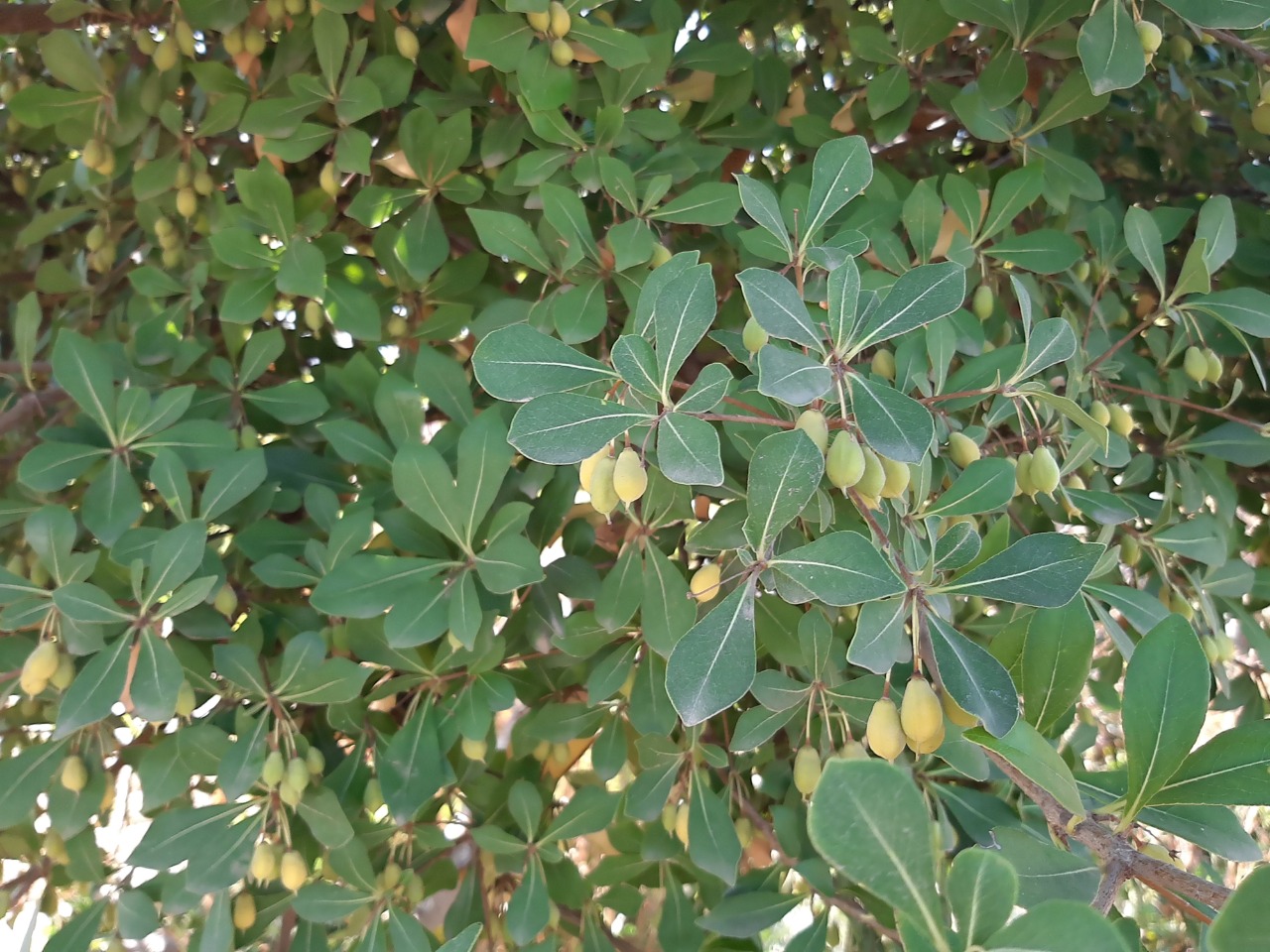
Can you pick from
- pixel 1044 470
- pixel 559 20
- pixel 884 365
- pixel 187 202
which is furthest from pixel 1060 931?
pixel 187 202

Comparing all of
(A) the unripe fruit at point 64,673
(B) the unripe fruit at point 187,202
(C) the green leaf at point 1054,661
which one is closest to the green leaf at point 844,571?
(C) the green leaf at point 1054,661

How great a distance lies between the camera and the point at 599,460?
25.1 inches

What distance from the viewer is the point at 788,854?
1.06 metres

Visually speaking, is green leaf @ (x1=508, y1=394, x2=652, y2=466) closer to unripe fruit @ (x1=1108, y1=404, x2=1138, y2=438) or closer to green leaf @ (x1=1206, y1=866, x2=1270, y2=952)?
green leaf @ (x1=1206, y1=866, x2=1270, y2=952)

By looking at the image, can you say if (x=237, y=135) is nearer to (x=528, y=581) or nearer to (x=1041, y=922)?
(x=528, y=581)

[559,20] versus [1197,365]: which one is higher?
[559,20]

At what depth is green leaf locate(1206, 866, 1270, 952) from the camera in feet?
1.03

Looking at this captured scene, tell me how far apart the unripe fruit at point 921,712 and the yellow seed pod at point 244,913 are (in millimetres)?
940

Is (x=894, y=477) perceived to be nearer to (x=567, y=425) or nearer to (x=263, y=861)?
(x=567, y=425)

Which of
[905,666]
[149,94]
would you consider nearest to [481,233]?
[905,666]

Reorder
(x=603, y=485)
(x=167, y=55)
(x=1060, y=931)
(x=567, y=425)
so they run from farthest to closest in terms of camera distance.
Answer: (x=167, y=55)
(x=603, y=485)
(x=567, y=425)
(x=1060, y=931)

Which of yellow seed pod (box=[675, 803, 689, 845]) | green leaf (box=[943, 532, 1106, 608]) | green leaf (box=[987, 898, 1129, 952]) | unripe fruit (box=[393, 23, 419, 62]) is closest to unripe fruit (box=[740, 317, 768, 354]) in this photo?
green leaf (box=[943, 532, 1106, 608])

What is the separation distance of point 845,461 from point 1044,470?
28 centimetres

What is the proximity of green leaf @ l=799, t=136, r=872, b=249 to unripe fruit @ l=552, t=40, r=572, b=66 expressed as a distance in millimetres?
451
